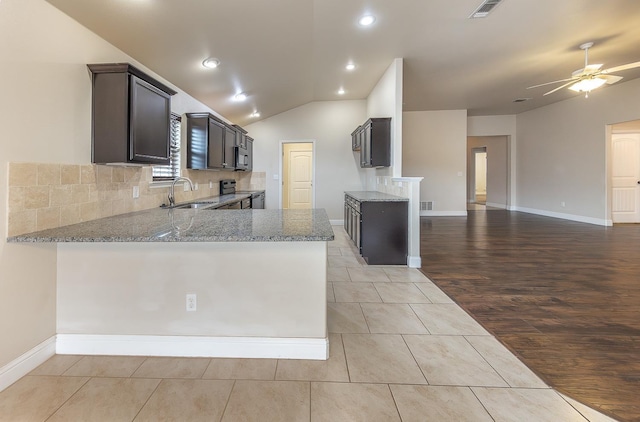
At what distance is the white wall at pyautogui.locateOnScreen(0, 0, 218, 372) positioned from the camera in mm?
1690

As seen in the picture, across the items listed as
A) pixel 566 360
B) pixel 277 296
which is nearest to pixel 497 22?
pixel 566 360

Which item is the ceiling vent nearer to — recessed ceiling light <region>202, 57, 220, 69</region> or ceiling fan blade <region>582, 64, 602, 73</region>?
ceiling fan blade <region>582, 64, 602, 73</region>

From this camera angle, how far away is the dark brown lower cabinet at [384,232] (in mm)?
4059

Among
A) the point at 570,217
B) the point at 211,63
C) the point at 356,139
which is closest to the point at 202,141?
the point at 211,63

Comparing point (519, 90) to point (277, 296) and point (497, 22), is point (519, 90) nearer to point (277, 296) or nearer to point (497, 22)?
point (497, 22)

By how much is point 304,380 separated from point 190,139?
345 cm

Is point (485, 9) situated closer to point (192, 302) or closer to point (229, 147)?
point (229, 147)

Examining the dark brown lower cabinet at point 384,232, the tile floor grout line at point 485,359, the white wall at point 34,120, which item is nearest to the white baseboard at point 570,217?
the dark brown lower cabinet at point 384,232

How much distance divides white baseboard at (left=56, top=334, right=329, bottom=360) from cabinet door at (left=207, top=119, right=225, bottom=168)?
267cm

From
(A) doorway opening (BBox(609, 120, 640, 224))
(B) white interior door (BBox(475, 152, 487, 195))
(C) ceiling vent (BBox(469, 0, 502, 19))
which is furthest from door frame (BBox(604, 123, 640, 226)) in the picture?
(B) white interior door (BBox(475, 152, 487, 195))

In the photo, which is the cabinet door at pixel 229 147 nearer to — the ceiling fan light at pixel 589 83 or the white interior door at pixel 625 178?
the ceiling fan light at pixel 589 83

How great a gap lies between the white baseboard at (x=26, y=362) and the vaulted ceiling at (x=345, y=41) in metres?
2.15

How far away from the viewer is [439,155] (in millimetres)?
8617

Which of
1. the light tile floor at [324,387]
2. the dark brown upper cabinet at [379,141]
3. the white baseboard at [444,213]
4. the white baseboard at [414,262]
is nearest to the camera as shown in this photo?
the light tile floor at [324,387]
